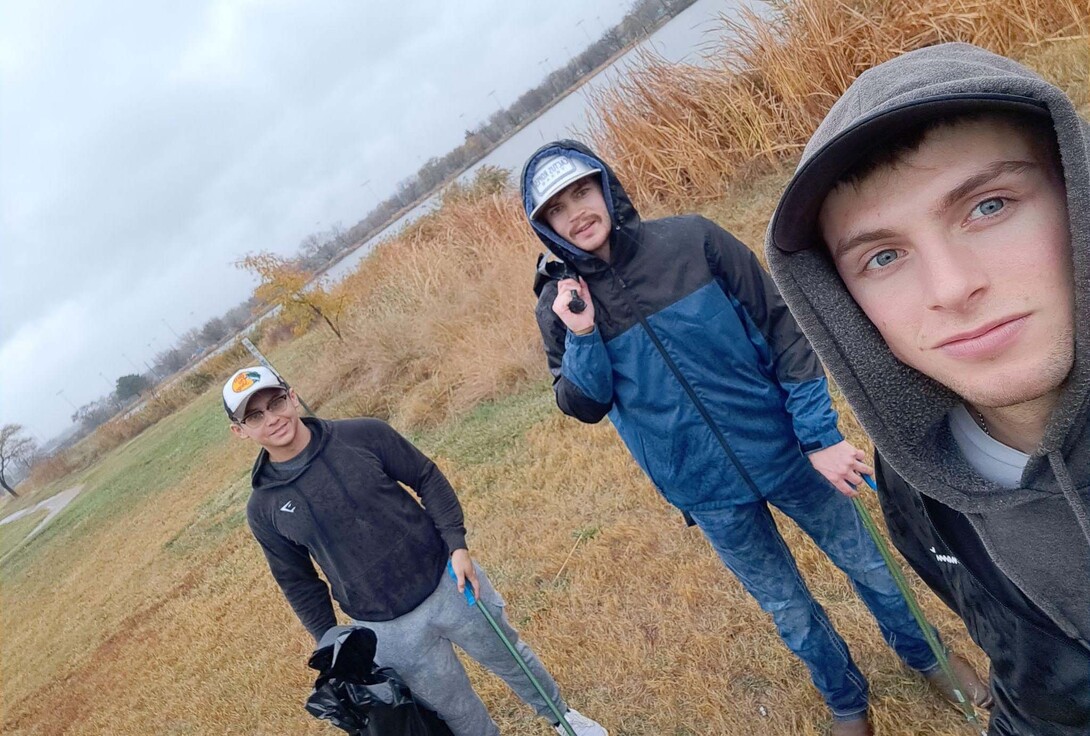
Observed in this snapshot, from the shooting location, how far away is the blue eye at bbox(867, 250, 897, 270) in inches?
35.0

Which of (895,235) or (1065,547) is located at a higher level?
(895,235)

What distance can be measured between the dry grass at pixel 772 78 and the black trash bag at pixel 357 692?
6165 mm

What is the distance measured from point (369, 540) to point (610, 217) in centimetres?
146

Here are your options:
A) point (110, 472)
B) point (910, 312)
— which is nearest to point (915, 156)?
point (910, 312)

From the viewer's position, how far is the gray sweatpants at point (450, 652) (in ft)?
7.49

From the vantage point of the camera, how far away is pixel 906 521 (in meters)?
1.16

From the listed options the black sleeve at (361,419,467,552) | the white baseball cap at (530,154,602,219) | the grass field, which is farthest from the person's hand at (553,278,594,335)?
the grass field

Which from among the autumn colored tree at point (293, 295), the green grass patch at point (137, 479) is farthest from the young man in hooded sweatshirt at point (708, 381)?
the green grass patch at point (137, 479)

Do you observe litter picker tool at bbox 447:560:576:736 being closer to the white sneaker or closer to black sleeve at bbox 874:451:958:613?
the white sneaker

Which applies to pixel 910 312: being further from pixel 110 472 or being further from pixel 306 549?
pixel 110 472

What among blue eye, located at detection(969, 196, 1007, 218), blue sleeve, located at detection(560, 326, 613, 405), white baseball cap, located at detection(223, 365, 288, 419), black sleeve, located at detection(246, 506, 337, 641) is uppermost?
white baseball cap, located at detection(223, 365, 288, 419)

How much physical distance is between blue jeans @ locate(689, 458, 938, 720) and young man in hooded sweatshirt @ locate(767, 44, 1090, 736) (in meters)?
0.79

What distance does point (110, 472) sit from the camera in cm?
2145

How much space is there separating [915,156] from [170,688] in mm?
6376
